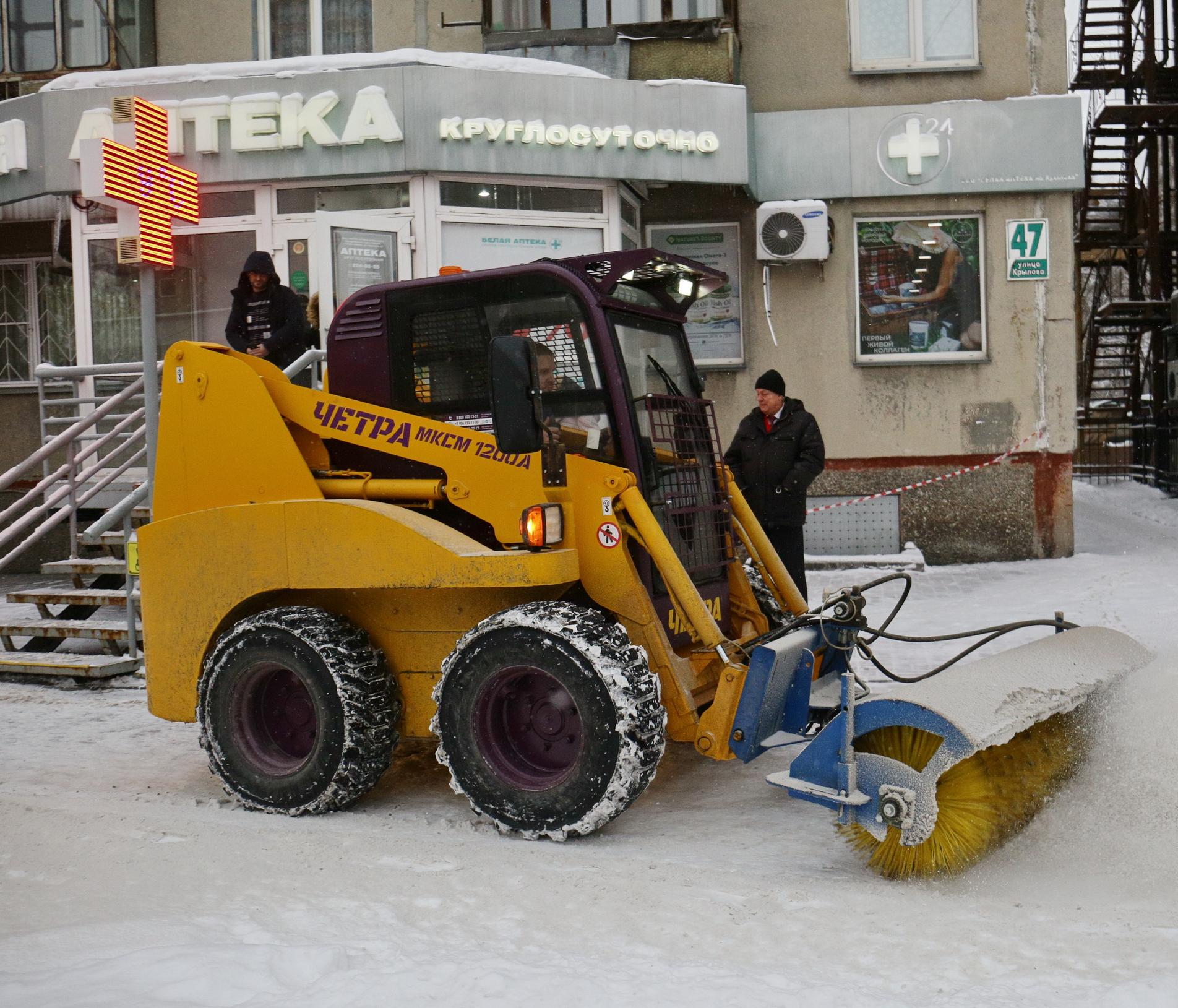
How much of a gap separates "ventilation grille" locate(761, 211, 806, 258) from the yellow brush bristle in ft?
27.8

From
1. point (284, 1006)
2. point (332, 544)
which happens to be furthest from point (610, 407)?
point (284, 1006)

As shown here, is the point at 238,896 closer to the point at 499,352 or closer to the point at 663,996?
the point at 663,996

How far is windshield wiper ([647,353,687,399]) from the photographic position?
544cm

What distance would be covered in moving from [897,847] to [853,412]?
9.04 meters

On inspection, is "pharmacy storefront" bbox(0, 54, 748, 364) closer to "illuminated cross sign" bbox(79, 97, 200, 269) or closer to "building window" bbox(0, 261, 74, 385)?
"building window" bbox(0, 261, 74, 385)

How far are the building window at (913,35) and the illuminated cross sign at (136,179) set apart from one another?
7688 mm

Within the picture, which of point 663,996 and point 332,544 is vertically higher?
point 332,544

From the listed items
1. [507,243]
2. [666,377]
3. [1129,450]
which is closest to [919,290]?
[507,243]

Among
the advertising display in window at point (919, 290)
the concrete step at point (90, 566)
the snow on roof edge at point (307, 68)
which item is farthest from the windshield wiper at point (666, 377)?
the advertising display in window at point (919, 290)

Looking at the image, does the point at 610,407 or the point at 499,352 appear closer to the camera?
the point at 499,352

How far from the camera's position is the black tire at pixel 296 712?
4945 millimetres

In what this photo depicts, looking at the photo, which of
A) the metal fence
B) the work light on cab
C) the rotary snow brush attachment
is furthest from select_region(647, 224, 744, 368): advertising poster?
the metal fence

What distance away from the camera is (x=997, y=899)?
3939mm

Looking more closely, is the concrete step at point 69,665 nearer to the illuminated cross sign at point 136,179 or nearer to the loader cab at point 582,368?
the illuminated cross sign at point 136,179
